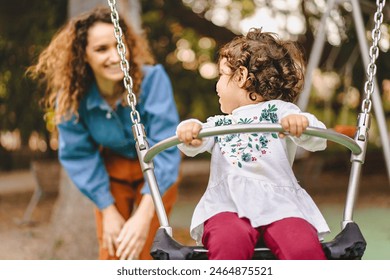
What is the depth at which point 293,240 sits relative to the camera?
5.52 ft

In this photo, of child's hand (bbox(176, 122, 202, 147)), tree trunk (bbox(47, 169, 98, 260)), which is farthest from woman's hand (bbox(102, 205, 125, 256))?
tree trunk (bbox(47, 169, 98, 260))

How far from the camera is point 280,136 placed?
5.71 feet

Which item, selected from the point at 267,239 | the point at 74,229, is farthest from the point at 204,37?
the point at 267,239

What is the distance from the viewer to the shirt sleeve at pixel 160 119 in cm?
264

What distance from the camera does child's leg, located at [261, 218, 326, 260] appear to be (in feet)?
5.51

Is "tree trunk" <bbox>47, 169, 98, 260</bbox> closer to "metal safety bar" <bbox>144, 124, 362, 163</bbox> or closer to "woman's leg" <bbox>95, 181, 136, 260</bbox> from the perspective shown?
"woman's leg" <bbox>95, 181, 136, 260</bbox>

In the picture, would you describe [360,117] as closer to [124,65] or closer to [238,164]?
[238,164]

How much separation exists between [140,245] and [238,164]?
0.80m

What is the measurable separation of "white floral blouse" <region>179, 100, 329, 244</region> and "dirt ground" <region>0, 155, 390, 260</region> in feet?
9.36

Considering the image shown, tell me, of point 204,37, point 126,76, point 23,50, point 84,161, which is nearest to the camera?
point 126,76

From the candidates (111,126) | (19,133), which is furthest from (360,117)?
(19,133)

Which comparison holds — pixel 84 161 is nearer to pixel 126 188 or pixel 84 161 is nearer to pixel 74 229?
pixel 126 188

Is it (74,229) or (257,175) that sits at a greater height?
(257,175)

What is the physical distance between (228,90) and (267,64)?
12cm
